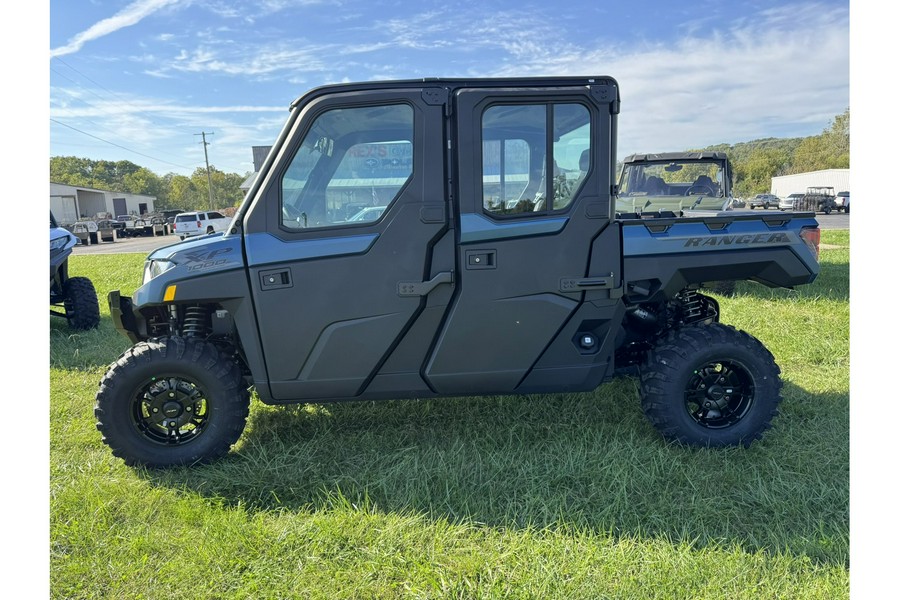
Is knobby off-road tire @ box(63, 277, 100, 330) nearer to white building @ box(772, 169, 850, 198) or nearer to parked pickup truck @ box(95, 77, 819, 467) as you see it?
parked pickup truck @ box(95, 77, 819, 467)

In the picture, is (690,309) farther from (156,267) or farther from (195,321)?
(156,267)

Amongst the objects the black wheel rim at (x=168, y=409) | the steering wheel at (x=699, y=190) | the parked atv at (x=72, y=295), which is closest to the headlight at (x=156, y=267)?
the black wheel rim at (x=168, y=409)

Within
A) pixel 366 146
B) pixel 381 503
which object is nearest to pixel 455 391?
pixel 381 503

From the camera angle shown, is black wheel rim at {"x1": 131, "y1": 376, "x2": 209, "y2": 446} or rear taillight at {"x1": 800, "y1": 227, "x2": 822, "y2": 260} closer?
black wheel rim at {"x1": 131, "y1": 376, "x2": 209, "y2": 446}

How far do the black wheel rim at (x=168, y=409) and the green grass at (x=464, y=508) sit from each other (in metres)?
0.24

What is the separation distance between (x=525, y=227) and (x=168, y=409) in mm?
2379

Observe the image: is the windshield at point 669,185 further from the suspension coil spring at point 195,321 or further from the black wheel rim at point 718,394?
the suspension coil spring at point 195,321

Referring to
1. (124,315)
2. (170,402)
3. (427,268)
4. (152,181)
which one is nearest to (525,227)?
(427,268)

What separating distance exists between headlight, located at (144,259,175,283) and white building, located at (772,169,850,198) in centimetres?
5683

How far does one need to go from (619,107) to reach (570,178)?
0.48 m

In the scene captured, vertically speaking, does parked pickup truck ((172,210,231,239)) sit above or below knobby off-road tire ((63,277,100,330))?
above

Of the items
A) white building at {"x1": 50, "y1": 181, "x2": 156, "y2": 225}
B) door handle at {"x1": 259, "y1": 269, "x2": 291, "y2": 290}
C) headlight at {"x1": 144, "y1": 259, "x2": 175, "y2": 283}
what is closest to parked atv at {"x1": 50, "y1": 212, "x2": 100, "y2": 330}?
headlight at {"x1": 144, "y1": 259, "x2": 175, "y2": 283}

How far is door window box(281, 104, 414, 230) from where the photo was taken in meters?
3.05

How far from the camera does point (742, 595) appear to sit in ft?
7.39
